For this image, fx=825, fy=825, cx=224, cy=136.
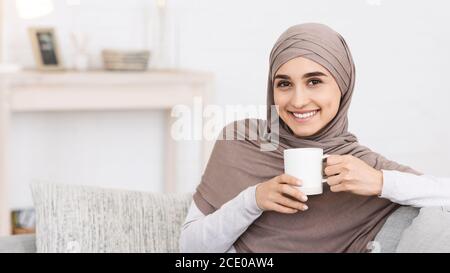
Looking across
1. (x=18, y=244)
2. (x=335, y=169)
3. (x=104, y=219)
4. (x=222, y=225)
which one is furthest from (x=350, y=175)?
(x=18, y=244)

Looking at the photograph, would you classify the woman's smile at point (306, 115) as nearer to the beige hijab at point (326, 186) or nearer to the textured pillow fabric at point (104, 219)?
the beige hijab at point (326, 186)

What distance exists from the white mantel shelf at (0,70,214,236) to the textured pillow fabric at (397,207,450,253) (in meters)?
1.36

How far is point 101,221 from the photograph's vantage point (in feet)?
4.80

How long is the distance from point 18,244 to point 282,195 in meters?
0.53

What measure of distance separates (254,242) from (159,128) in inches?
68.0

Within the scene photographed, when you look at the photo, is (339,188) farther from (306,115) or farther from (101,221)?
(101,221)

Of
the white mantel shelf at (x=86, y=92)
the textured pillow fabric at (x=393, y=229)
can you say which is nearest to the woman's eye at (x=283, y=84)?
the textured pillow fabric at (x=393, y=229)

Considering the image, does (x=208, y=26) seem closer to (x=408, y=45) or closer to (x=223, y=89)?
(x=223, y=89)

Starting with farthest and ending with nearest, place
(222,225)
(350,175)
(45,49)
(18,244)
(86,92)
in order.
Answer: (45,49) → (86,92) → (18,244) → (222,225) → (350,175)

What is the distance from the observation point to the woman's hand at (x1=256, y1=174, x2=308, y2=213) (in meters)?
1.15

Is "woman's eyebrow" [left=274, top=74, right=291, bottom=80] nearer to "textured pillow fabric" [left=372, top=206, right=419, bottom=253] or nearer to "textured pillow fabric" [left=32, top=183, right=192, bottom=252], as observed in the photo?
"textured pillow fabric" [left=372, top=206, right=419, bottom=253]

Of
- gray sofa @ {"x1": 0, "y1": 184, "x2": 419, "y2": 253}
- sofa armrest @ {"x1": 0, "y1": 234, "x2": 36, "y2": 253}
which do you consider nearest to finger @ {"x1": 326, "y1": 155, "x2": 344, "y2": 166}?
gray sofa @ {"x1": 0, "y1": 184, "x2": 419, "y2": 253}

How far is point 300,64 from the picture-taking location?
1.18 metres
